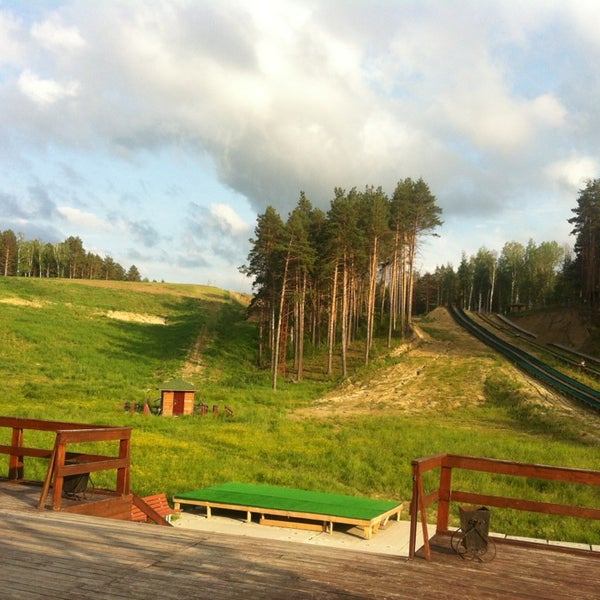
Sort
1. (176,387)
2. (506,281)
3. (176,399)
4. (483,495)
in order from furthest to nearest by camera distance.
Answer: (506,281), (176,399), (176,387), (483,495)

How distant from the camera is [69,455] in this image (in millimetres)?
9742

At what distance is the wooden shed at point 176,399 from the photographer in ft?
109

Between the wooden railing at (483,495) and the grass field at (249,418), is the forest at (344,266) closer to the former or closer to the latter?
the grass field at (249,418)

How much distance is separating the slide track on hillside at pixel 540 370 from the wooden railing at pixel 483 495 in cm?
2808

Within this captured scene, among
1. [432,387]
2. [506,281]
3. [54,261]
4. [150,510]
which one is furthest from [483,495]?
[54,261]

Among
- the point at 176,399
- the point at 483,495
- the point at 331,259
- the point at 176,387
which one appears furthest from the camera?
the point at 331,259

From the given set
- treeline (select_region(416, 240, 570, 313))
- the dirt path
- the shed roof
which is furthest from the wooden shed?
treeline (select_region(416, 240, 570, 313))

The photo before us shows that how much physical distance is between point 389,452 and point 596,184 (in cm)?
5175

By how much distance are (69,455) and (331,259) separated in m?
38.2

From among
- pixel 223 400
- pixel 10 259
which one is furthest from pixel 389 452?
pixel 10 259

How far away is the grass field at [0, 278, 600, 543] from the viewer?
18.8 m

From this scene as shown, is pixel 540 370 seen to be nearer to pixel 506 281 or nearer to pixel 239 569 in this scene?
pixel 239 569

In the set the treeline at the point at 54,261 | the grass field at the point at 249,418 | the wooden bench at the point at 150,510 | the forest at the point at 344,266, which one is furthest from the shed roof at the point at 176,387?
the treeline at the point at 54,261

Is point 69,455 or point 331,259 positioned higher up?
point 331,259
